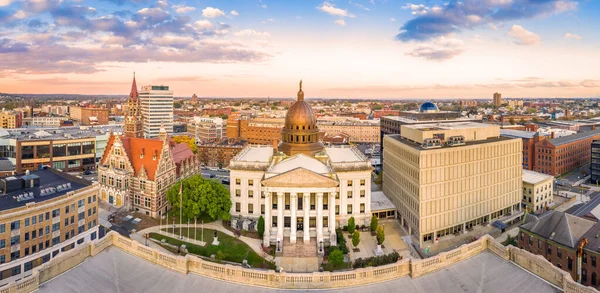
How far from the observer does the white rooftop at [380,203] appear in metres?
89.9

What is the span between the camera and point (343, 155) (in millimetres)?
93750

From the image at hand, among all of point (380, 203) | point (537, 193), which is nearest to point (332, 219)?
point (380, 203)

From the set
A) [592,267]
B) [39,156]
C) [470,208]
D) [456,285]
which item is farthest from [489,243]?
[39,156]

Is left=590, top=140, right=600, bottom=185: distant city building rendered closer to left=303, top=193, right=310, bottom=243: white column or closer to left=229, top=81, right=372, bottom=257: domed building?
left=229, top=81, right=372, bottom=257: domed building

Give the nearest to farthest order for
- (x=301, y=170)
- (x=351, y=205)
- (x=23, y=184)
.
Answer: (x=23, y=184), (x=301, y=170), (x=351, y=205)

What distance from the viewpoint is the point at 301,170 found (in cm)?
7294

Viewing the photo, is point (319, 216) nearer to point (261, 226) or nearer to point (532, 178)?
point (261, 226)

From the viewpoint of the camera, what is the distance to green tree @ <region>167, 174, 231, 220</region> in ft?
268

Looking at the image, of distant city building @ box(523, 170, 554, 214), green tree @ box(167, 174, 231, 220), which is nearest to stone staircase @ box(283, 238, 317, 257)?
green tree @ box(167, 174, 231, 220)

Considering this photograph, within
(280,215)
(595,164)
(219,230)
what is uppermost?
(595,164)

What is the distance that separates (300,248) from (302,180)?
473 inches

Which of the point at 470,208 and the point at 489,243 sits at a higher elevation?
the point at 489,243

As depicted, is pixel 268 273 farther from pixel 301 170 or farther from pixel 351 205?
pixel 351 205

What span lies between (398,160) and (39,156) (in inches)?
4267
